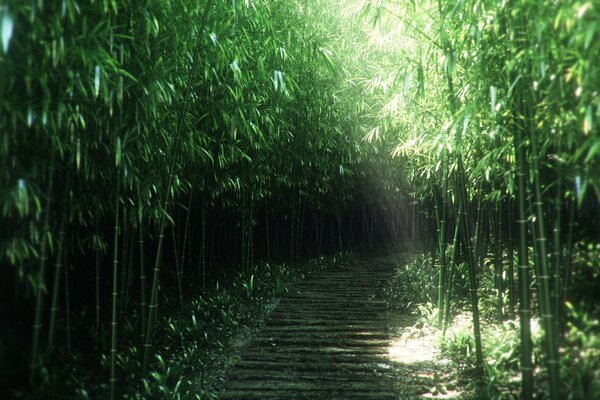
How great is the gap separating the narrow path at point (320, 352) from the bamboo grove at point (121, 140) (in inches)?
35.8

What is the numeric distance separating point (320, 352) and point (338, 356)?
7.3 inches

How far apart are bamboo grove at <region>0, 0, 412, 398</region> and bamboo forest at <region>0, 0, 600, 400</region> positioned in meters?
0.02

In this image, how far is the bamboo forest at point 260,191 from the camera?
7.50 ft

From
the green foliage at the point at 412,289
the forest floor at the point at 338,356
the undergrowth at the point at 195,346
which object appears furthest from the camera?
the green foliage at the point at 412,289

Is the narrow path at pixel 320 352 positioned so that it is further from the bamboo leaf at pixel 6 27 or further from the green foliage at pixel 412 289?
the bamboo leaf at pixel 6 27

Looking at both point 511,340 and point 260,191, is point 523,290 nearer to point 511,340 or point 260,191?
point 511,340

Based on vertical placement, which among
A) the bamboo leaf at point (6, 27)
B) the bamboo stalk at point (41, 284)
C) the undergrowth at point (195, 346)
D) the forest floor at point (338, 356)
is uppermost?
the bamboo leaf at point (6, 27)

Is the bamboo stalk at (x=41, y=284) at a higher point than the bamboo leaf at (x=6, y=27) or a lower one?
lower

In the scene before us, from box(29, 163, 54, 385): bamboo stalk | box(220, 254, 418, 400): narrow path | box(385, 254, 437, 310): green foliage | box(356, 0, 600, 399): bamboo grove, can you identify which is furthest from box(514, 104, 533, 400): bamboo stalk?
box(385, 254, 437, 310): green foliage

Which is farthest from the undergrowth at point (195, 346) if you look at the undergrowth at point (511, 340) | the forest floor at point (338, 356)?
the undergrowth at point (511, 340)

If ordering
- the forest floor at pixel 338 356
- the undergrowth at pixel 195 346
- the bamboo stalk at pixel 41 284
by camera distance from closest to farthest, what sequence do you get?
1. the bamboo stalk at pixel 41 284
2. the undergrowth at pixel 195 346
3. the forest floor at pixel 338 356

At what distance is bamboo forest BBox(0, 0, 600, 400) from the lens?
2.29 metres

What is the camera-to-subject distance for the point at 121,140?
308 centimetres

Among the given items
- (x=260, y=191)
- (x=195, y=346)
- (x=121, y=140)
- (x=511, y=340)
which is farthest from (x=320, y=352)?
(x=260, y=191)
